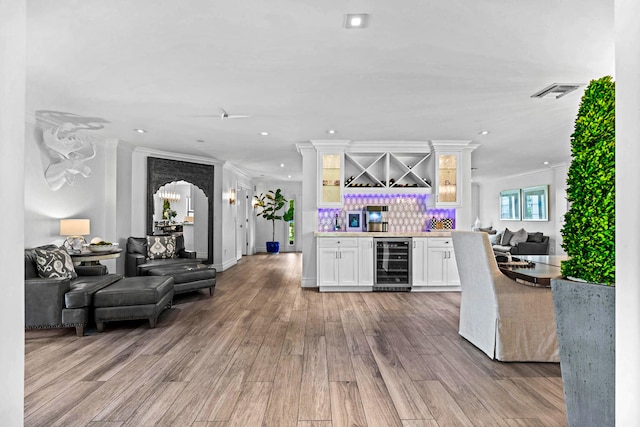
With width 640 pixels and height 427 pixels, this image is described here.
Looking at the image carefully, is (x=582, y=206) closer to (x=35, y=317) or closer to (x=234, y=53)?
(x=234, y=53)

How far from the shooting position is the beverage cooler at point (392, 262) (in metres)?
5.97

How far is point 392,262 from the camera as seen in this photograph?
602 cm

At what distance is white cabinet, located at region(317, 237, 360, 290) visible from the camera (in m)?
5.94

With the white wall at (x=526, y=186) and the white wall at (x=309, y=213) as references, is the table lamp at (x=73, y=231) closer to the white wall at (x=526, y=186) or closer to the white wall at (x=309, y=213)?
the white wall at (x=309, y=213)

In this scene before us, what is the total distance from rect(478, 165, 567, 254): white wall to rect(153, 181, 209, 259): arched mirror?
26.4 feet

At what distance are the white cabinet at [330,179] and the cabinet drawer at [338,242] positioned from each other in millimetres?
601

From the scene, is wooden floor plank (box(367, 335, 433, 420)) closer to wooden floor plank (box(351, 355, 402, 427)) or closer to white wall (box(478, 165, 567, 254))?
wooden floor plank (box(351, 355, 402, 427))

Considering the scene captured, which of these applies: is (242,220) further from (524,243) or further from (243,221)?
(524,243)

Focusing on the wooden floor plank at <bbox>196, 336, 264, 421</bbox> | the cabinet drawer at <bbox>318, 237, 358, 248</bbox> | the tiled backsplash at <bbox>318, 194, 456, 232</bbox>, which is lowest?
the wooden floor plank at <bbox>196, 336, 264, 421</bbox>

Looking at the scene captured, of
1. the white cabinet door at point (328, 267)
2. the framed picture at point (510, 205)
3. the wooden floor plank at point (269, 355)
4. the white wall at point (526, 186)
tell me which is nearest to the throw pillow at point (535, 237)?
the white wall at point (526, 186)

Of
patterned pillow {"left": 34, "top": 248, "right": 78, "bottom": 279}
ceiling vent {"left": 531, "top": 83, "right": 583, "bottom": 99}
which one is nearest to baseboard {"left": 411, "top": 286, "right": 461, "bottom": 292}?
ceiling vent {"left": 531, "top": 83, "right": 583, "bottom": 99}

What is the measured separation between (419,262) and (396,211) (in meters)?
1.08
